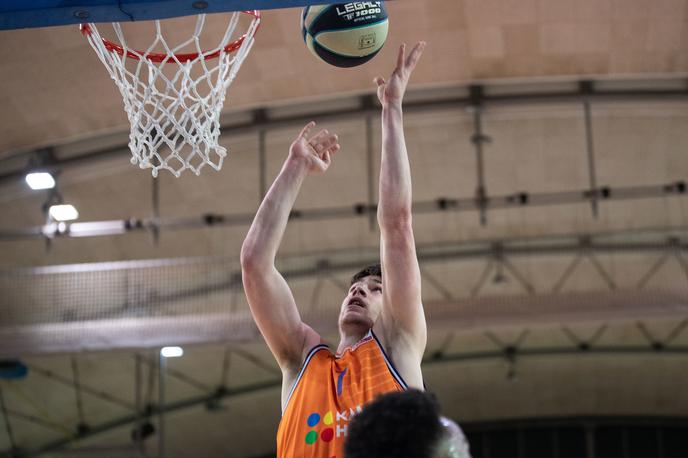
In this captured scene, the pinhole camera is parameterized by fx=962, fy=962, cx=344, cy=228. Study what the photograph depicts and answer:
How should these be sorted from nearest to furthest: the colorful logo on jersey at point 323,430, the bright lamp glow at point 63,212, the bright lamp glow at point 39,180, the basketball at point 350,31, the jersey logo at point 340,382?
the colorful logo on jersey at point 323,430 → the jersey logo at point 340,382 → the basketball at point 350,31 → the bright lamp glow at point 39,180 → the bright lamp glow at point 63,212

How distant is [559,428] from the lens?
79.2ft

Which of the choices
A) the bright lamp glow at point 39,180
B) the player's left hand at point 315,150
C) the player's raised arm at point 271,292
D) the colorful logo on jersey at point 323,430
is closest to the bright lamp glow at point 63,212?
the bright lamp glow at point 39,180

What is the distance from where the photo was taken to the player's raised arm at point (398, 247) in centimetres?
429

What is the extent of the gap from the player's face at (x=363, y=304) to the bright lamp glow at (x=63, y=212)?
36.4 ft

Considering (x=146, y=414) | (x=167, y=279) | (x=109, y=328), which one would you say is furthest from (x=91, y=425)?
(x=109, y=328)

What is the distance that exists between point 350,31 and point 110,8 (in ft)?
5.77

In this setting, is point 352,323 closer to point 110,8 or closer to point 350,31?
point 110,8

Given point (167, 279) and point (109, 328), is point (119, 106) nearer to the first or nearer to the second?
point (109, 328)

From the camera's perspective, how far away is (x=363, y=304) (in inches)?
182

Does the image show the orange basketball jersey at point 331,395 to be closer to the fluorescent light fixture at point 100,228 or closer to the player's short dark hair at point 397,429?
the player's short dark hair at point 397,429

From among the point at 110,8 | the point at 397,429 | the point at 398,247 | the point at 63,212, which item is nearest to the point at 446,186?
the point at 63,212

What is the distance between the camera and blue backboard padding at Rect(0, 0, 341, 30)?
4684 mm

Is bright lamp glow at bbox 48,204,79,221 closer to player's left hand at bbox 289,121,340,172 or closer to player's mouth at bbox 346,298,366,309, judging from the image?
player's left hand at bbox 289,121,340,172

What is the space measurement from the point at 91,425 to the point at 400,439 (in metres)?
18.8
